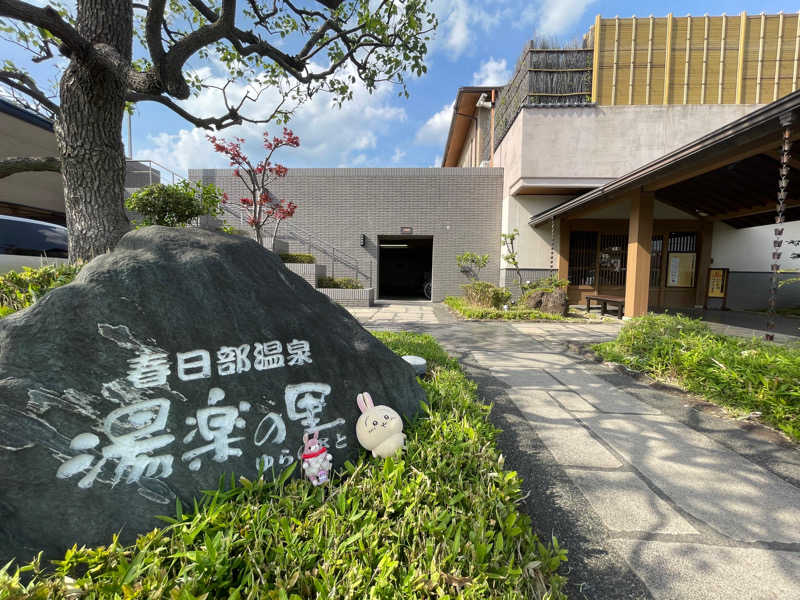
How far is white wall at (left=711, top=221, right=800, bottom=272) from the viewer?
10.5 metres

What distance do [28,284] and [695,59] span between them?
14697mm

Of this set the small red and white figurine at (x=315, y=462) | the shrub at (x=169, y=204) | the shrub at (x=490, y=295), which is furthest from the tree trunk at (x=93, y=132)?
the shrub at (x=490, y=295)

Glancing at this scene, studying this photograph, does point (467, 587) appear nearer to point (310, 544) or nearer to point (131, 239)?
point (310, 544)

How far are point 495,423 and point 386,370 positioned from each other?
1314 mm

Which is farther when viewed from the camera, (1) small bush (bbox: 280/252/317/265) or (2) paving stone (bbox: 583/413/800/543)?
(1) small bush (bbox: 280/252/317/265)

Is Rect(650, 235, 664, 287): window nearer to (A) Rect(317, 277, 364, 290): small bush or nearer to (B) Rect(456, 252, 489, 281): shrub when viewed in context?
(B) Rect(456, 252, 489, 281): shrub

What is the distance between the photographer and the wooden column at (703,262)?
10.5m

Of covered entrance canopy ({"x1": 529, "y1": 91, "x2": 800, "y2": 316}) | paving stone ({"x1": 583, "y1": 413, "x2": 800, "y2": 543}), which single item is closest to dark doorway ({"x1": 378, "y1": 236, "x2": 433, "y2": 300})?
covered entrance canopy ({"x1": 529, "y1": 91, "x2": 800, "y2": 316})

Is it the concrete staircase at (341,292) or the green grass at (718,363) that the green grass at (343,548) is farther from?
the concrete staircase at (341,292)

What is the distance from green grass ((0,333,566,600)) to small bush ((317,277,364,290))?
32.3 ft

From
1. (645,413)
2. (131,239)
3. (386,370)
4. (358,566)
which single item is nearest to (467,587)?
(358,566)

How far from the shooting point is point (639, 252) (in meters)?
7.39

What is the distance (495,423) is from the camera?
2.96 meters

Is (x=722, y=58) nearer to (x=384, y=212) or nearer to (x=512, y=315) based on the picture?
(x=512, y=315)
